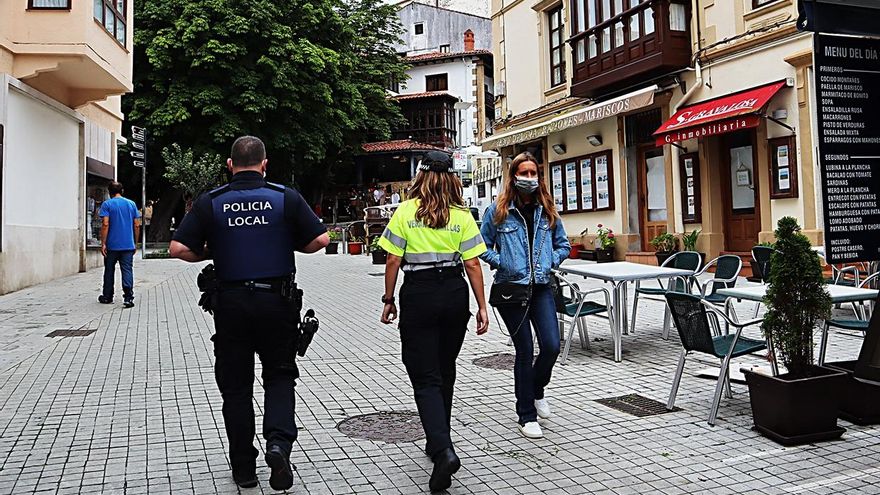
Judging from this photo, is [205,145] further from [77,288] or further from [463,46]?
[463,46]

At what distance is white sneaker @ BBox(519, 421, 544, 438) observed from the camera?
4926 millimetres

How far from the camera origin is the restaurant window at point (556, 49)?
2178 centimetres

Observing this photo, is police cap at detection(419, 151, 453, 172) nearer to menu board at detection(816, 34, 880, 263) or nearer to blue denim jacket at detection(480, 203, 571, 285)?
blue denim jacket at detection(480, 203, 571, 285)

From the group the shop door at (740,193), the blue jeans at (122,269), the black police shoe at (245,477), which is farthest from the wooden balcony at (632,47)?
the black police shoe at (245,477)

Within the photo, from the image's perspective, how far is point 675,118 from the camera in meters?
16.1

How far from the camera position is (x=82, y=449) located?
475 centimetres

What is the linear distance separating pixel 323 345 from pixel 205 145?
75.7ft

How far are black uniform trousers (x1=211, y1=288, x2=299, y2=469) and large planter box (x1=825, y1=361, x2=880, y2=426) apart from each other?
3.58 meters

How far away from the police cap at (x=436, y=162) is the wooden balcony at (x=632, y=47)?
518 inches

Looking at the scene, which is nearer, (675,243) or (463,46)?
(675,243)

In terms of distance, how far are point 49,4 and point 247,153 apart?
12020mm

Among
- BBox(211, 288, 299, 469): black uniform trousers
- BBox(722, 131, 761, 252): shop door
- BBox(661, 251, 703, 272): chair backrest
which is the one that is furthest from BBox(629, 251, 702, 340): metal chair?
BBox(722, 131, 761, 252): shop door

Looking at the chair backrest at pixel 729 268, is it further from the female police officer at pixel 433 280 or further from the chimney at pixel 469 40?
the chimney at pixel 469 40

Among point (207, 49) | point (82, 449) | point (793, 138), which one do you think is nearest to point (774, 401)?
point (82, 449)
